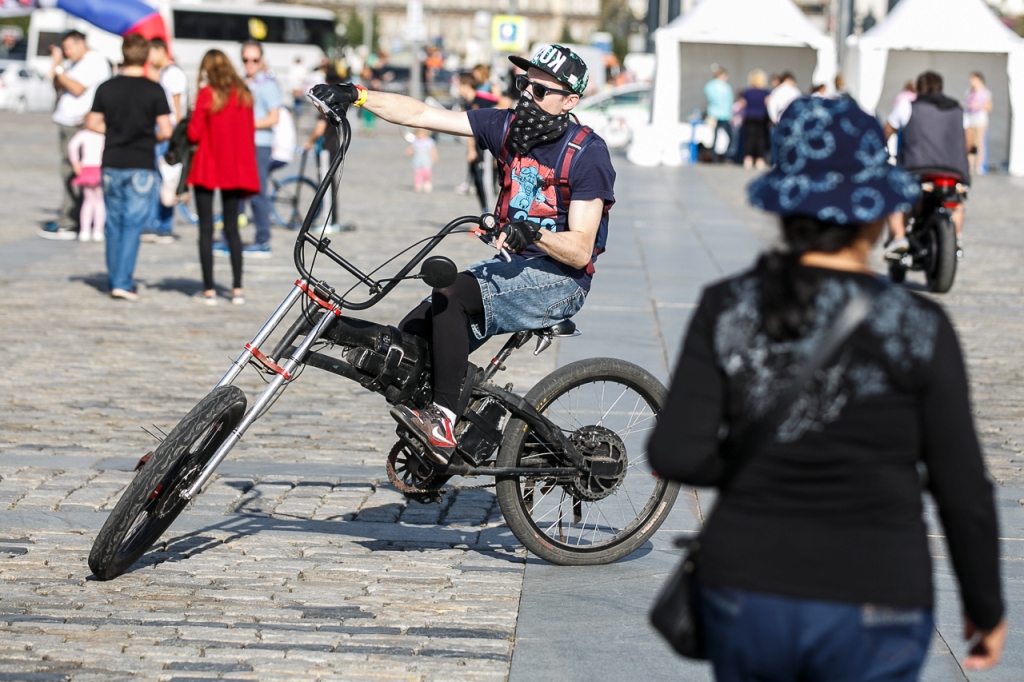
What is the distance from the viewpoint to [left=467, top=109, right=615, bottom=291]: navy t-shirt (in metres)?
4.63

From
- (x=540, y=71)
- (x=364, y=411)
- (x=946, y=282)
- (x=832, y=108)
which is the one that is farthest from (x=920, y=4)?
(x=832, y=108)

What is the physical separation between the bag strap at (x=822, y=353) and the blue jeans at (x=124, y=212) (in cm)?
884

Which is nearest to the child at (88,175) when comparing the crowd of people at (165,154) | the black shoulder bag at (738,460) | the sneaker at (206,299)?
the crowd of people at (165,154)

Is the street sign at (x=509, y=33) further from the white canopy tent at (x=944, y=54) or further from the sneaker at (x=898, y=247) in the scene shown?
the sneaker at (x=898, y=247)

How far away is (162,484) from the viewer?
4.45 meters

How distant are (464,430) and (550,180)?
2.83 feet

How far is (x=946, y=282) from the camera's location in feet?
38.7

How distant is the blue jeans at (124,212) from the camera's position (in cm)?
1041

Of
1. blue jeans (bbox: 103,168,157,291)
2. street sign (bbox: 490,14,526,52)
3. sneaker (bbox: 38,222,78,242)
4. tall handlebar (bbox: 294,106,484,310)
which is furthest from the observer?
street sign (bbox: 490,14,526,52)

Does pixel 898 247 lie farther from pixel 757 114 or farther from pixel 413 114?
pixel 757 114

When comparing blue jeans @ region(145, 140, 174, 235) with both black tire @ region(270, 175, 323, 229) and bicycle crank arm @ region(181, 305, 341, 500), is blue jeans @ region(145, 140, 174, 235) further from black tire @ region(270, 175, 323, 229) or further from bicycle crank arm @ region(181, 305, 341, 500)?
bicycle crank arm @ region(181, 305, 341, 500)

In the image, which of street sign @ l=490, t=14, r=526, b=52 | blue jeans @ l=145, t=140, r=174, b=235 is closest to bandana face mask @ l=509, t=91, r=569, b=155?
blue jeans @ l=145, t=140, r=174, b=235

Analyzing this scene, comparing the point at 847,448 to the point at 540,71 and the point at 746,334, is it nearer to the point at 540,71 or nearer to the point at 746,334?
the point at 746,334

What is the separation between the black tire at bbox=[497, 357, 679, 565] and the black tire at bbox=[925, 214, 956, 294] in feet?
24.1
